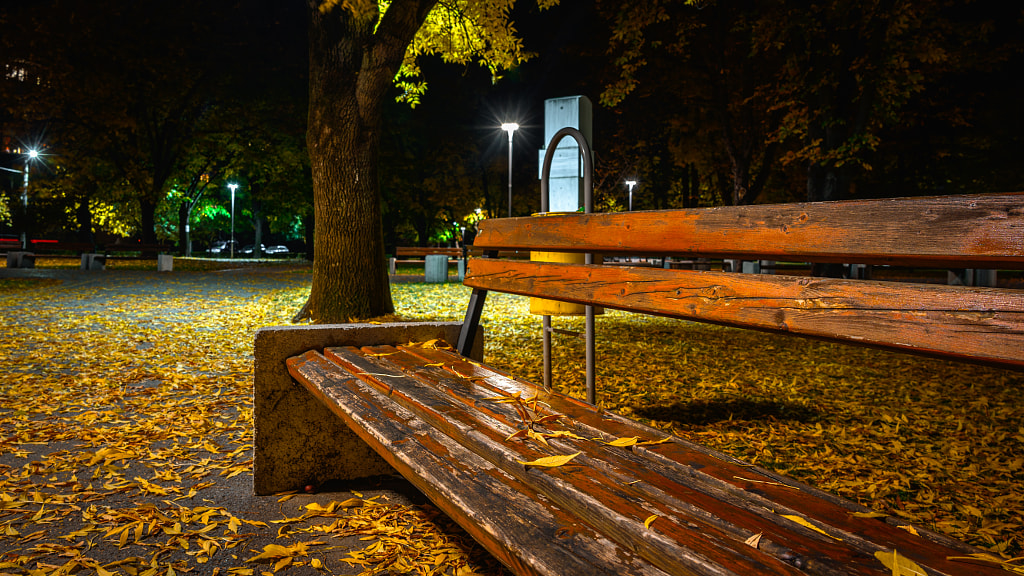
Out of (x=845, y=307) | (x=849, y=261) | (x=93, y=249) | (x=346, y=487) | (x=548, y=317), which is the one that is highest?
(x=93, y=249)

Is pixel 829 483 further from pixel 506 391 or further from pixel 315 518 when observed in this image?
pixel 315 518

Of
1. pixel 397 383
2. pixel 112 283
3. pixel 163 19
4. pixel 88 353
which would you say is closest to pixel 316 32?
pixel 88 353

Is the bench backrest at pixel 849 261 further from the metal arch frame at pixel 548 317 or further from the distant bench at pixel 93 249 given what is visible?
the distant bench at pixel 93 249

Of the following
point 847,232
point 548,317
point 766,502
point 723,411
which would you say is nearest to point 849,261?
point 847,232

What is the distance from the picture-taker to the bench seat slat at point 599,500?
→ 113 cm

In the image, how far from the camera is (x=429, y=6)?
26.2 feet

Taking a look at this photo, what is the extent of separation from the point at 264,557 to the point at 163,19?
83.3 feet

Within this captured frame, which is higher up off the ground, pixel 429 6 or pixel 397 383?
pixel 429 6

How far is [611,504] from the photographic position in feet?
4.45

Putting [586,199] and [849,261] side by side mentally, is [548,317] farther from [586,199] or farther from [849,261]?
[849,261]

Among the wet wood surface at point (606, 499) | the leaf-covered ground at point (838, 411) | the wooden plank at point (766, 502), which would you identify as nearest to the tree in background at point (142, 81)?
the leaf-covered ground at point (838, 411)

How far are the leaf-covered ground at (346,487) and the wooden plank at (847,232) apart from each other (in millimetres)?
1419

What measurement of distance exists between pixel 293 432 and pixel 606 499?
2.28 metres

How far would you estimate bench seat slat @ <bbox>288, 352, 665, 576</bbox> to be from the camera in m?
1.19
